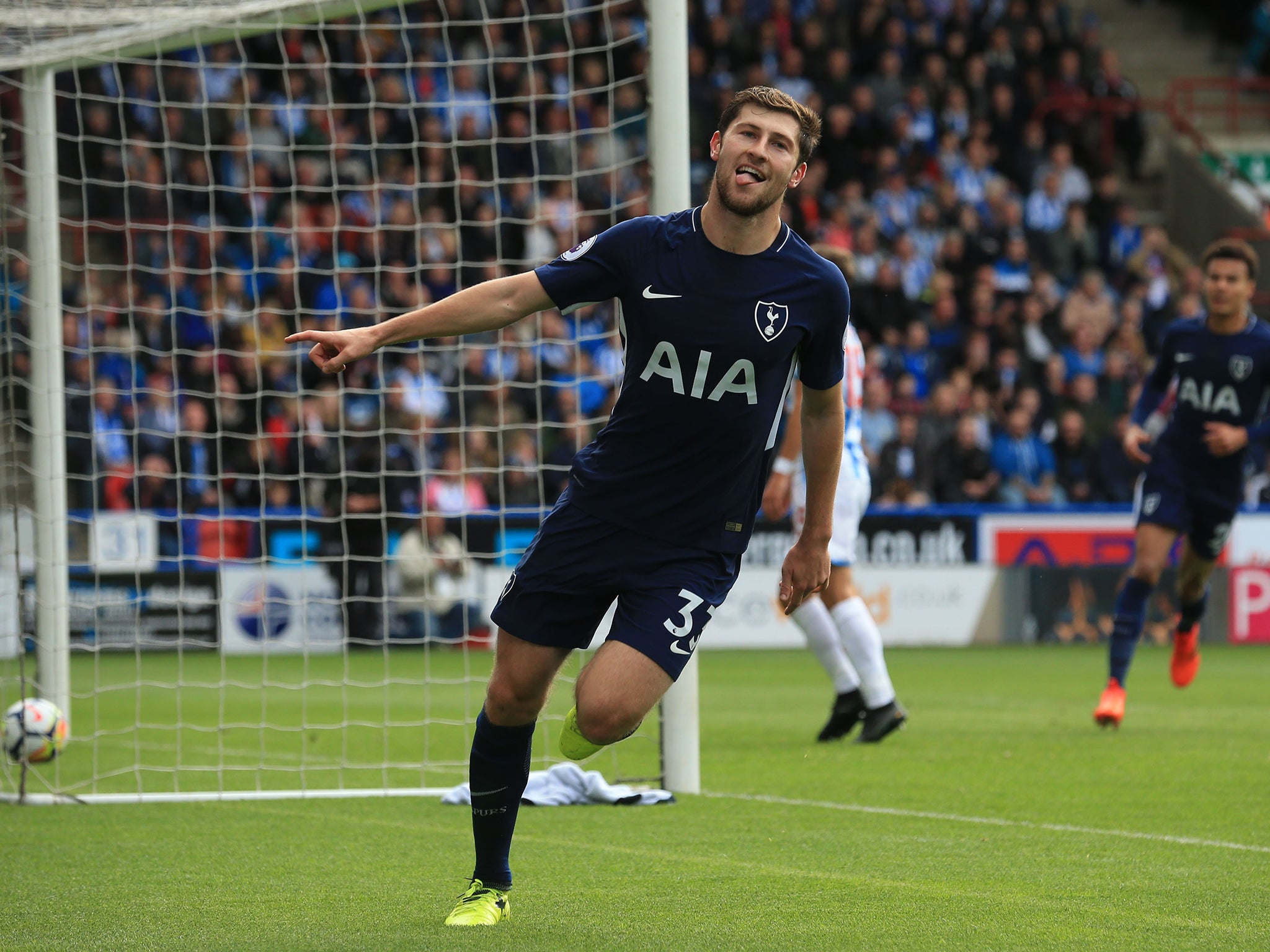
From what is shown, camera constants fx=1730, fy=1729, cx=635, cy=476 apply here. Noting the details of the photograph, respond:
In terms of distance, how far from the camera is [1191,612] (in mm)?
10289

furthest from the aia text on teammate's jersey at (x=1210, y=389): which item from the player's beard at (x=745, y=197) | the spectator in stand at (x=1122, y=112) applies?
the spectator in stand at (x=1122, y=112)

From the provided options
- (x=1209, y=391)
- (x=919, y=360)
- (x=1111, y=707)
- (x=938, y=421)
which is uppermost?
(x=919, y=360)

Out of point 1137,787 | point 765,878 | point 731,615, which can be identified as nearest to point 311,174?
point 731,615

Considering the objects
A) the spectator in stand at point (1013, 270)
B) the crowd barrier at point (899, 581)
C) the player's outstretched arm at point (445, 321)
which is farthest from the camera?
the spectator in stand at point (1013, 270)

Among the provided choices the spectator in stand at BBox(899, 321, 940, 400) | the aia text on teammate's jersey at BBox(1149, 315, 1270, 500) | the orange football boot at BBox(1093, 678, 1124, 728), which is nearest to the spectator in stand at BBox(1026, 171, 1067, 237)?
the spectator in stand at BBox(899, 321, 940, 400)

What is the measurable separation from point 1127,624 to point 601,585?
5861 mm

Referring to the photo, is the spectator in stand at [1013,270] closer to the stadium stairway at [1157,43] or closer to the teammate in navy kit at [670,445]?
the stadium stairway at [1157,43]

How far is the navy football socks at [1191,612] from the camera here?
10.2 metres

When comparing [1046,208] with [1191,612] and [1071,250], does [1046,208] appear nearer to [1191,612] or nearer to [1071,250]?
[1071,250]

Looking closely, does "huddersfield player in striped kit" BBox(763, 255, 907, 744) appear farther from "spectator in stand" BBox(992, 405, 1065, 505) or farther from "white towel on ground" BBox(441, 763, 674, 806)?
"spectator in stand" BBox(992, 405, 1065, 505)

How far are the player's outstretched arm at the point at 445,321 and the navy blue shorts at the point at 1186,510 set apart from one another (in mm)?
6039

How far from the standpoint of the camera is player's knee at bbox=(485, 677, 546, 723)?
182 inches

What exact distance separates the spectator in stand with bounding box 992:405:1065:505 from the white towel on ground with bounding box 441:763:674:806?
40.7 feet

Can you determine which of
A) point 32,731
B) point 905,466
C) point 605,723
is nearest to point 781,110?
point 605,723
